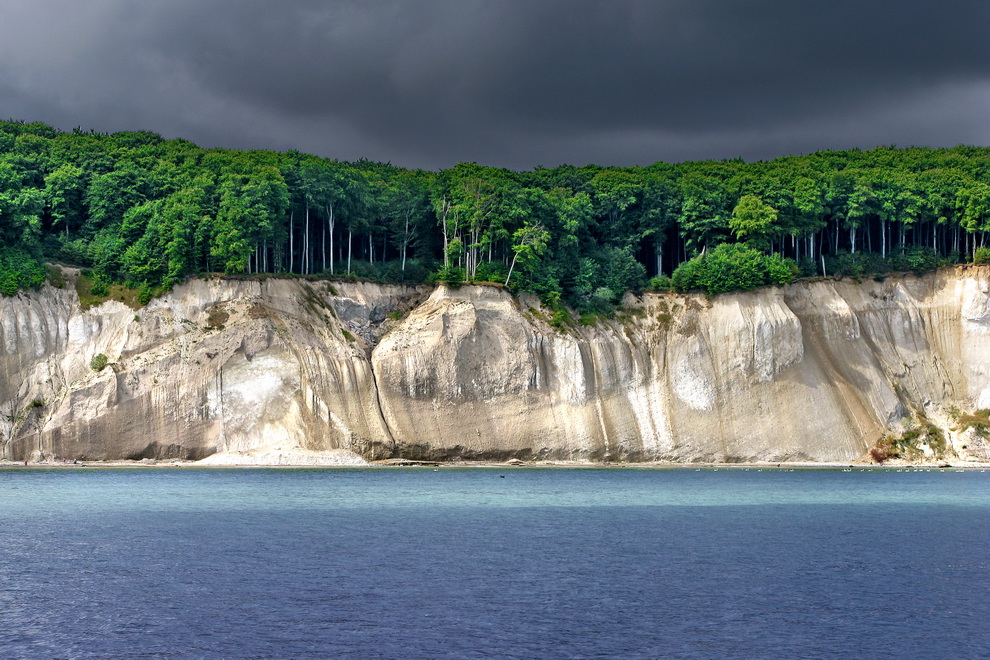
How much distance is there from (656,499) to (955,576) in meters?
22.1

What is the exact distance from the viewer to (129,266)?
76.1m

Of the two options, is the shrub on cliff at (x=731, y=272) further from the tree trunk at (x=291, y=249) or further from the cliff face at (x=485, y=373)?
the tree trunk at (x=291, y=249)

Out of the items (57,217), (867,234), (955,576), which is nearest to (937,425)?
(867,234)

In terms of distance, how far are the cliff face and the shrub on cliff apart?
1108 millimetres

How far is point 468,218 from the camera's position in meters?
83.8

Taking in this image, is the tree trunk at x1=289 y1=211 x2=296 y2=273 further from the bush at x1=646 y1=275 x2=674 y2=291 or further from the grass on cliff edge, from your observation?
the bush at x1=646 y1=275 x2=674 y2=291

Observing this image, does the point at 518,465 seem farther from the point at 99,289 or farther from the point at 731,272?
the point at 99,289

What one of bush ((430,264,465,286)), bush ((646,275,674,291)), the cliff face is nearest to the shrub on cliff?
bush ((646,275,674,291))

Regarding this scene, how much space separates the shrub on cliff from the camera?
83312 mm

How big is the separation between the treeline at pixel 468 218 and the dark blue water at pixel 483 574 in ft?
90.5

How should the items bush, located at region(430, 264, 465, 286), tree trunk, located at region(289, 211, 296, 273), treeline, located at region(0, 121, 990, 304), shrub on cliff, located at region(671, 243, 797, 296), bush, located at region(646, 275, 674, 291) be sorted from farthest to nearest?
1. bush, located at region(646, 275, 674, 291)
2. shrub on cliff, located at region(671, 243, 797, 296)
3. tree trunk, located at region(289, 211, 296, 273)
4. bush, located at region(430, 264, 465, 286)
5. treeline, located at region(0, 121, 990, 304)

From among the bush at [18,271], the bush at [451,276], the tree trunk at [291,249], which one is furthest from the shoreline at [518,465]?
the tree trunk at [291,249]

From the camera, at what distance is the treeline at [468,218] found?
77.2 m

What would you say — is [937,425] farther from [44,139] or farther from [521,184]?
[44,139]
